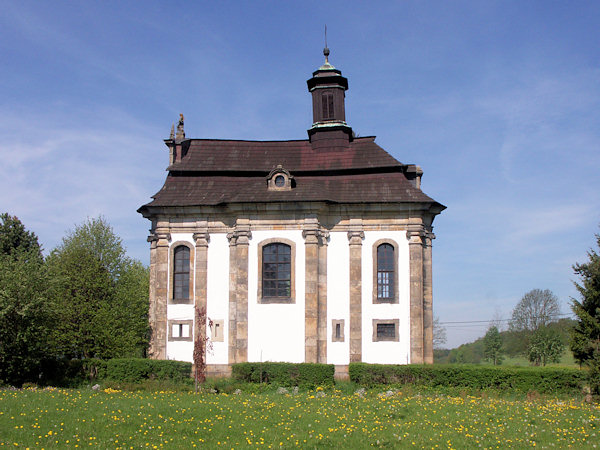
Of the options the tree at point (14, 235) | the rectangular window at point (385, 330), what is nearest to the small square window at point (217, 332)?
the rectangular window at point (385, 330)

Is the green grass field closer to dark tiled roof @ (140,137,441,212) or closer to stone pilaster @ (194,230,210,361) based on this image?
stone pilaster @ (194,230,210,361)

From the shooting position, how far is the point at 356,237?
29.3 meters

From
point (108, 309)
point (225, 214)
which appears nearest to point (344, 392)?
point (225, 214)

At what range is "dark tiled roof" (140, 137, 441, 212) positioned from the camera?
97.1ft

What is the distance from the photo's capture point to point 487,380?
77.2 feet

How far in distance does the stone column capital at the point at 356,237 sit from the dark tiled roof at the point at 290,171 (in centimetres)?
153

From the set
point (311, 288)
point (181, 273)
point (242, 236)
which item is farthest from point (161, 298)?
Result: point (311, 288)

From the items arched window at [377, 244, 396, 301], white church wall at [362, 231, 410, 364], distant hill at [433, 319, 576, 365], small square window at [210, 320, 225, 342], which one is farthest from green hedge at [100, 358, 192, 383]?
distant hill at [433, 319, 576, 365]

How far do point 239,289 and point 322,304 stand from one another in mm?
4095

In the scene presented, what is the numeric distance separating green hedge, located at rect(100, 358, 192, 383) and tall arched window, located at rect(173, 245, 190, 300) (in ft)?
14.5

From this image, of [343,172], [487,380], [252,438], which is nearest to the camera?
[252,438]

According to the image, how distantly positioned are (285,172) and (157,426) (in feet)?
58.2

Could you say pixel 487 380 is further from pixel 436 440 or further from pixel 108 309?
pixel 108 309

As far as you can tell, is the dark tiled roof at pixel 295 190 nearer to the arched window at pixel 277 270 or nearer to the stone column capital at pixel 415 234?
the stone column capital at pixel 415 234
